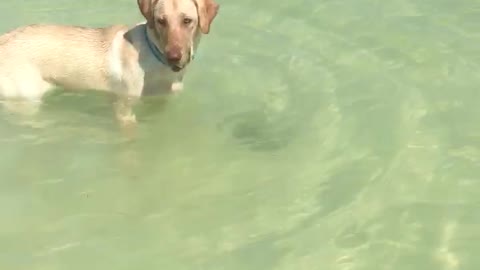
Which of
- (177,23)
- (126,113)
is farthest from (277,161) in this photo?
(126,113)

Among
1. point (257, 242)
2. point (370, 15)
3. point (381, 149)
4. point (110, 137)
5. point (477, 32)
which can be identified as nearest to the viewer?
point (257, 242)

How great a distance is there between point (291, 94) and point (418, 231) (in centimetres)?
202

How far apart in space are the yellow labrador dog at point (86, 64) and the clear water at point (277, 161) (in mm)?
219

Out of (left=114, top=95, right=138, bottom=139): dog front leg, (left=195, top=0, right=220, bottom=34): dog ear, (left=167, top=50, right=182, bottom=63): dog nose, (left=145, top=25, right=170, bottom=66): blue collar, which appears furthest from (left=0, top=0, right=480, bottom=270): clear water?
(left=195, top=0, right=220, bottom=34): dog ear

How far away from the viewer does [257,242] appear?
442 centimetres

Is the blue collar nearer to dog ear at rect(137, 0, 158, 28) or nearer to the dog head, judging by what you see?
the dog head

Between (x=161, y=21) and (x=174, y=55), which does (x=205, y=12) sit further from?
(x=174, y=55)

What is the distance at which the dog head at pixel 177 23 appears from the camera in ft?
17.6

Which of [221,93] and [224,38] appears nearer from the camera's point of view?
[221,93]

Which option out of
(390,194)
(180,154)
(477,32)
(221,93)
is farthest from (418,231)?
(477,32)

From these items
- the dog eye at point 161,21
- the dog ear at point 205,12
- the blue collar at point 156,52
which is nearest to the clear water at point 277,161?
the blue collar at point 156,52

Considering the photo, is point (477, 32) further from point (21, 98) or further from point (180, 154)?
point (21, 98)

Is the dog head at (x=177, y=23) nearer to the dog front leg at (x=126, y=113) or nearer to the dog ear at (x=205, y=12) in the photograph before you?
the dog ear at (x=205, y=12)

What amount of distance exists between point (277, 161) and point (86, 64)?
1862mm
